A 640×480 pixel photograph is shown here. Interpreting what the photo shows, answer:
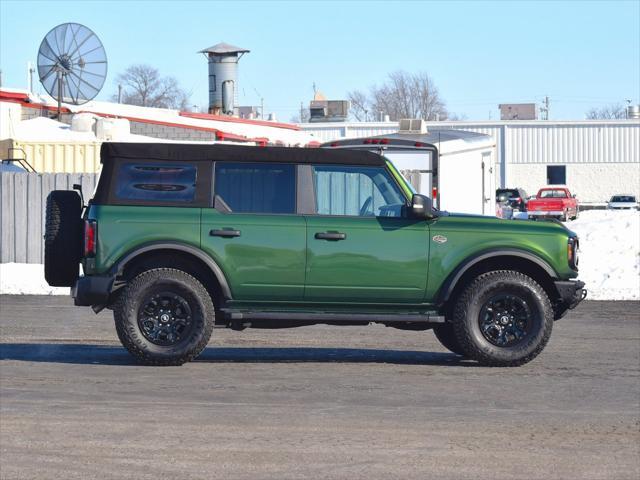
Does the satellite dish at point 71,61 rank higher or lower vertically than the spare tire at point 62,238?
higher

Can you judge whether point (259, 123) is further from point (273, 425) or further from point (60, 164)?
Answer: point (273, 425)

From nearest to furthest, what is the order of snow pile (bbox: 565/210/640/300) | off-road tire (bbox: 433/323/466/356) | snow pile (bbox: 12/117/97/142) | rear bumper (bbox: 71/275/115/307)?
1. rear bumper (bbox: 71/275/115/307)
2. off-road tire (bbox: 433/323/466/356)
3. snow pile (bbox: 565/210/640/300)
4. snow pile (bbox: 12/117/97/142)

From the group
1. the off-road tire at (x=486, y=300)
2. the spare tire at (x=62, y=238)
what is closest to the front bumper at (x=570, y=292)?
the off-road tire at (x=486, y=300)

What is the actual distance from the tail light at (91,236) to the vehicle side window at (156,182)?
0.38 meters

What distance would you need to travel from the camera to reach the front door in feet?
38.0

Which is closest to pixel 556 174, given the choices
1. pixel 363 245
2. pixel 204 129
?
pixel 204 129

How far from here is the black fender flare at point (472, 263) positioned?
11.7 metres

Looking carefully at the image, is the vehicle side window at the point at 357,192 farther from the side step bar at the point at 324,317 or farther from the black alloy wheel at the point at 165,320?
the black alloy wheel at the point at 165,320

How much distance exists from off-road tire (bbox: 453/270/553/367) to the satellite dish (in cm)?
2931

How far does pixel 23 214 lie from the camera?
25.5 m

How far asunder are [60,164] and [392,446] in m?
26.5

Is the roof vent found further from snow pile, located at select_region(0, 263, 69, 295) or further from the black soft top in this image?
the black soft top

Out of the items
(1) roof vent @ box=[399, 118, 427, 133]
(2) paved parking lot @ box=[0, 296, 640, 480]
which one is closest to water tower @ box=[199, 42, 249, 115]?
(1) roof vent @ box=[399, 118, 427, 133]

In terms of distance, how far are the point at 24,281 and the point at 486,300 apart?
12693mm
